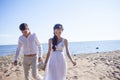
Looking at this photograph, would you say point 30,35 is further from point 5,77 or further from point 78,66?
point 78,66

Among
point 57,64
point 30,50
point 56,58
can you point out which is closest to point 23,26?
point 30,50

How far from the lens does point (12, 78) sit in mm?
9828

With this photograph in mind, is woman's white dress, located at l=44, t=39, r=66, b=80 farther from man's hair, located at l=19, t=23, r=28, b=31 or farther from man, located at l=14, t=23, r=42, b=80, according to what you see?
man's hair, located at l=19, t=23, r=28, b=31

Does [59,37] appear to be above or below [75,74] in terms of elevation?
above

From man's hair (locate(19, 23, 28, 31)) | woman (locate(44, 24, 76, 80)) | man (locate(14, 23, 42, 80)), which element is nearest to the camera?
woman (locate(44, 24, 76, 80))

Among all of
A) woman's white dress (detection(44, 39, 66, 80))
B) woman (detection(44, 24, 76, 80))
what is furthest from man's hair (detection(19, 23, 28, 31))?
woman's white dress (detection(44, 39, 66, 80))

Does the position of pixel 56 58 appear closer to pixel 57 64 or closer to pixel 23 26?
pixel 57 64

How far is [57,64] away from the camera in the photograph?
21.8 feet

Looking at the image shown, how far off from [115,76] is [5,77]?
515 cm

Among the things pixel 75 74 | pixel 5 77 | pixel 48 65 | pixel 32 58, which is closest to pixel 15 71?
pixel 5 77

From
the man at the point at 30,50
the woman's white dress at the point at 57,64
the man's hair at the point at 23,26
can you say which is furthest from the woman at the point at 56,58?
the man's hair at the point at 23,26

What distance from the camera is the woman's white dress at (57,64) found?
664 cm

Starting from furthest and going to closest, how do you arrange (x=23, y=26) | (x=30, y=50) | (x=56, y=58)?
1. (x=30, y=50)
2. (x=23, y=26)
3. (x=56, y=58)

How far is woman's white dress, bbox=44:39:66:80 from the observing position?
6641mm
